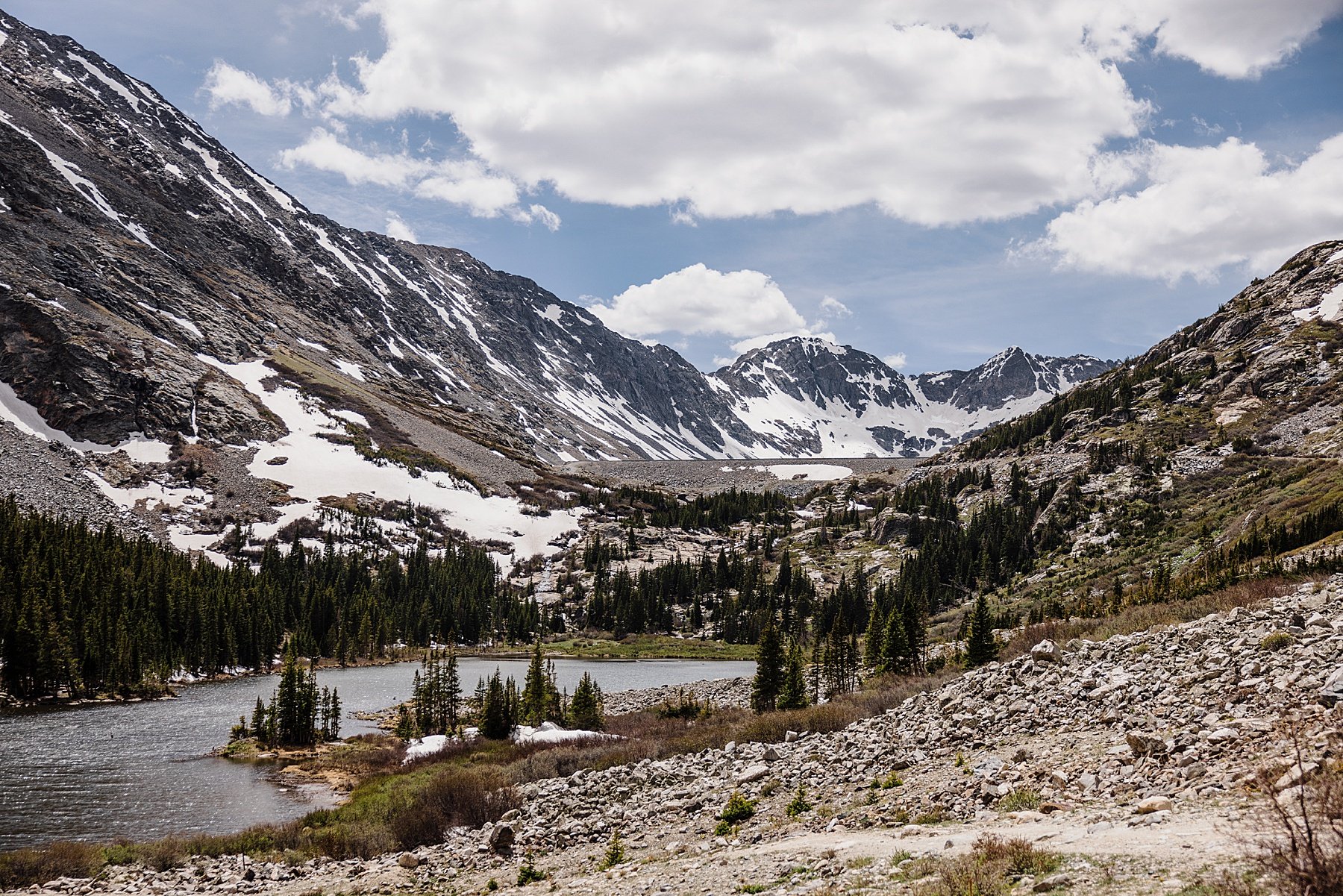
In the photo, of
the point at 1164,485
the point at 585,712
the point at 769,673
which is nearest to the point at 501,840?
the point at 585,712

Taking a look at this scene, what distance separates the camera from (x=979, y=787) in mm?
19531

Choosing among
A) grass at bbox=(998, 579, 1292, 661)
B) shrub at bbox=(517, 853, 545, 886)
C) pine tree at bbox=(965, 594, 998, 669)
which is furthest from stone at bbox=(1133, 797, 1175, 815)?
pine tree at bbox=(965, 594, 998, 669)

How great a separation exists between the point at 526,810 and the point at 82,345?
200 m

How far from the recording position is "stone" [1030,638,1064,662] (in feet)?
92.4

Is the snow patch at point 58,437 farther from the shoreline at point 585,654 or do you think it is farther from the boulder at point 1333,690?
the boulder at point 1333,690

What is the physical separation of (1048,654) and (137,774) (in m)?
52.8

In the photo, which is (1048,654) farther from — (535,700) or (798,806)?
(535,700)

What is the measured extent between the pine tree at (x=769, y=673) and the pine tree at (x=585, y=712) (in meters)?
12.4

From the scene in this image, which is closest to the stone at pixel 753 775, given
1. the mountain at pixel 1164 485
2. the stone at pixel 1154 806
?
the stone at pixel 1154 806

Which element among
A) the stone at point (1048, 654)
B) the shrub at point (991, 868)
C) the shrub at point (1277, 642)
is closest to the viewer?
the shrub at point (991, 868)

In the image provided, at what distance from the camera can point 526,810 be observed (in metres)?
30.5

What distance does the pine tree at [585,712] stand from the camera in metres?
57.2

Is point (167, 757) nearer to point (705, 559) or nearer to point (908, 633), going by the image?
point (908, 633)

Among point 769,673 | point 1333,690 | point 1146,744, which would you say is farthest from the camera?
point 769,673
